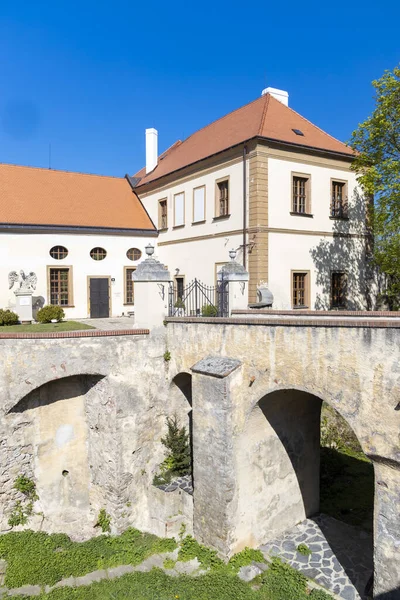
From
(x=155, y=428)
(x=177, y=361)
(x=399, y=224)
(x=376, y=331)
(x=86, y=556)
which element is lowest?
(x=86, y=556)

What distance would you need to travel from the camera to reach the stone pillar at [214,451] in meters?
11.3

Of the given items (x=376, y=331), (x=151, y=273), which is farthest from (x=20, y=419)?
(x=376, y=331)

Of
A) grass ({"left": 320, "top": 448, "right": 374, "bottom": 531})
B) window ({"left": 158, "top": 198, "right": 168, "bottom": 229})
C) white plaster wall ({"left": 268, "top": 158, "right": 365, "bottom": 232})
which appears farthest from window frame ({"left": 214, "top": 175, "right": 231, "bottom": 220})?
grass ({"left": 320, "top": 448, "right": 374, "bottom": 531})

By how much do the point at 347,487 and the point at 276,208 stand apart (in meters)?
11.1

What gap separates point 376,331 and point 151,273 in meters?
7.57

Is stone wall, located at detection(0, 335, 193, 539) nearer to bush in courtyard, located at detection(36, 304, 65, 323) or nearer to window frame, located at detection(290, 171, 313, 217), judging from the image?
bush in courtyard, located at detection(36, 304, 65, 323)

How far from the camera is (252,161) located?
18266 millimetres

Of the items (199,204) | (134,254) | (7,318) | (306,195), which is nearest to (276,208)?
(306,195)

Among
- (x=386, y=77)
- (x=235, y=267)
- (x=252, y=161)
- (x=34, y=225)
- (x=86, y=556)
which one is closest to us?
(x=86, y=556)

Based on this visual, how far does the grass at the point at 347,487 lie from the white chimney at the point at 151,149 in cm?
2028

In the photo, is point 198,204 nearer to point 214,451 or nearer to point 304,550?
point 214,451

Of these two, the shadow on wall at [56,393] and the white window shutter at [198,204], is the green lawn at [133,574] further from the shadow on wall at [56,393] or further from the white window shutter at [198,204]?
the white window shutter at [198,204]

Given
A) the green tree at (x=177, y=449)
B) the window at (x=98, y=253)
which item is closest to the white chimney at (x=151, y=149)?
the window at (x=98, y=253)

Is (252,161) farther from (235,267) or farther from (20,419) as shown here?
(20,419)
